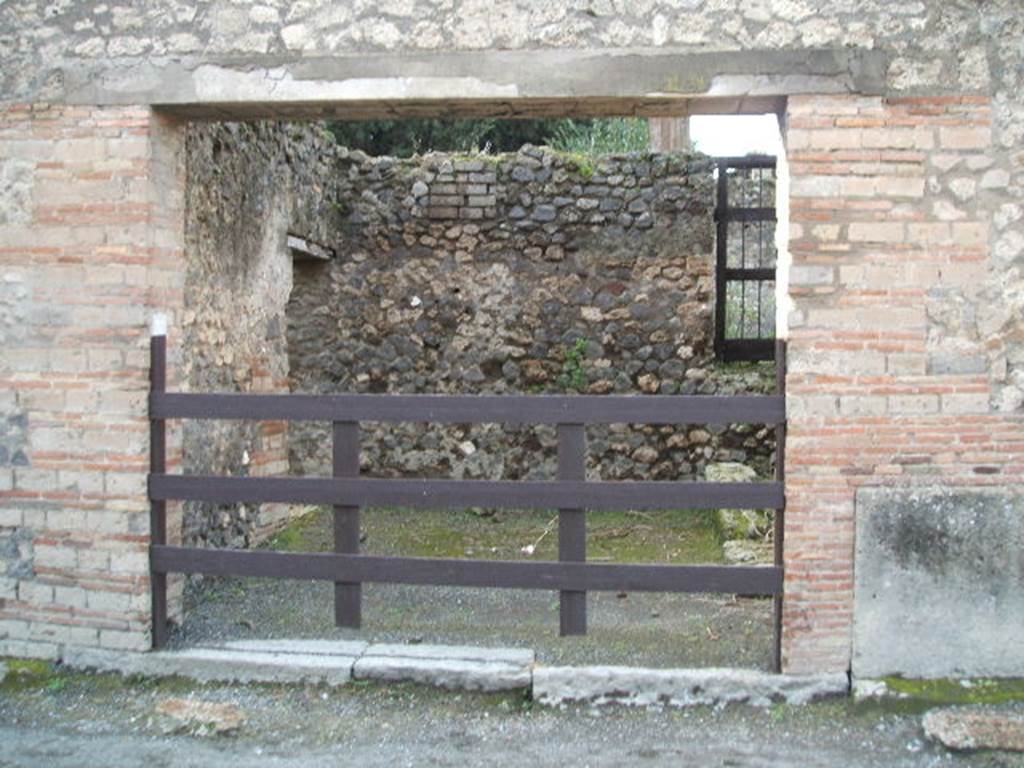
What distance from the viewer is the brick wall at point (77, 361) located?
474 centimetres

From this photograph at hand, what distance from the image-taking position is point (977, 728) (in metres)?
4.08

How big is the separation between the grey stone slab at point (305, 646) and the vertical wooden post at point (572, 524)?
108 cm

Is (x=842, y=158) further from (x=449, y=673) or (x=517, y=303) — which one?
(x=517, y=303)

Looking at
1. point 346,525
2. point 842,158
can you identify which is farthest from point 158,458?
point 842,158

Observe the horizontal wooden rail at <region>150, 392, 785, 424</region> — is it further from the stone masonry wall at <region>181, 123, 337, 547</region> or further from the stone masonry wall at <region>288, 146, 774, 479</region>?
the stone masonry wall at <region>288, 146, 774, 479</region>

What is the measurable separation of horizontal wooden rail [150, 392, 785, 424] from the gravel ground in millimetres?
1311

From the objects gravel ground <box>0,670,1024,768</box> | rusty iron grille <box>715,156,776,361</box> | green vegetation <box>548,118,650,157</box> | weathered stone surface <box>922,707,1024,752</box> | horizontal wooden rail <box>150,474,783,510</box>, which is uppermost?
green vegetation <box>548,118,650,157</box>

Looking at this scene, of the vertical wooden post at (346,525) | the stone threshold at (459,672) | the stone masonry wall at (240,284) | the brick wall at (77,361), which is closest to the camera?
the stone threshold at (459,672)

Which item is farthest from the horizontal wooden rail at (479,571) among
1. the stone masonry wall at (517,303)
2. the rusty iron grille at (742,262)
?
the rusty iron grille at (742,262)

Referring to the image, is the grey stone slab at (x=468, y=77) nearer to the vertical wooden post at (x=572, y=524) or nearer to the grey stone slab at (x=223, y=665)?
the vertical wooden post at (x=572, y=524)

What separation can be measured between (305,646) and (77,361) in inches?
71.5

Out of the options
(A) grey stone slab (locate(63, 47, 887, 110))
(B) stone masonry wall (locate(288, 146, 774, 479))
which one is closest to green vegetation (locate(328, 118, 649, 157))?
(B) stone masonry wall (locate(288, 146, 774, 479))

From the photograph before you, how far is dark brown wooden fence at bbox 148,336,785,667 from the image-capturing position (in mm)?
4551

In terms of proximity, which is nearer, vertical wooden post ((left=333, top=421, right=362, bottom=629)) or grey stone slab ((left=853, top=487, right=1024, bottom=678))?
grey stone slab ((left=853, top=487, right=1024, bottom=678))
